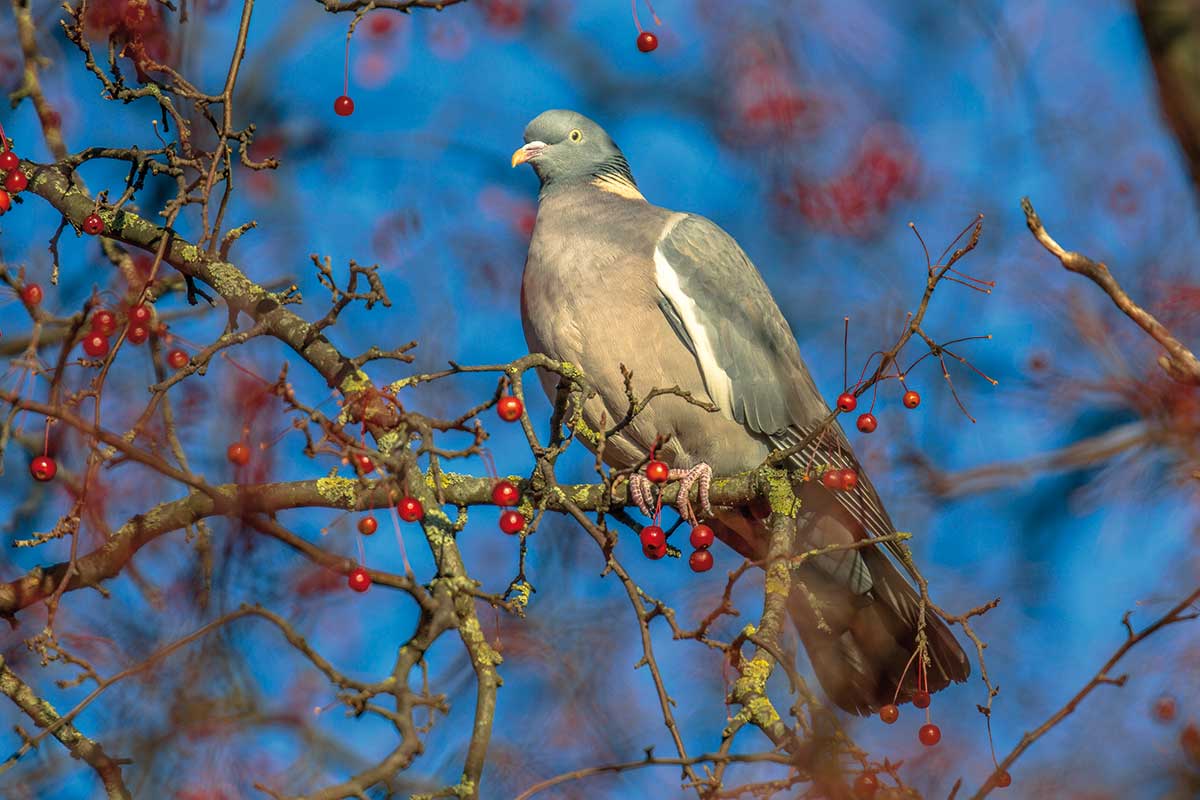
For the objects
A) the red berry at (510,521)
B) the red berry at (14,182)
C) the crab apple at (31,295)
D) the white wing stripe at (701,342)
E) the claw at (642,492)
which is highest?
the white wing stripe at (701,342)

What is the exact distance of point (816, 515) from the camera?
3789mm

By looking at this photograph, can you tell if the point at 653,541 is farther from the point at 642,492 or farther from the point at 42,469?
the point at 42,469

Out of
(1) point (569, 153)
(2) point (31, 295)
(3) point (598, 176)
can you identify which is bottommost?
(2) point (31, 295)

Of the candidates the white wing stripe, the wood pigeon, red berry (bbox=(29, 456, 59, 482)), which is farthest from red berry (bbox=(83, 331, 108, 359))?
the white wing stripe

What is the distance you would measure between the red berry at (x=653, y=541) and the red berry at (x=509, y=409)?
691mm

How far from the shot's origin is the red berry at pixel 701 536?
3.09 meters

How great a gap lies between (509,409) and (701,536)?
34.3 inches

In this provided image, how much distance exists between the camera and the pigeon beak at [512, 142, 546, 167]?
500 centimetres

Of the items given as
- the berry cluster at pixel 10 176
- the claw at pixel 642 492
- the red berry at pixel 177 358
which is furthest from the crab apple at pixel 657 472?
the berry cluster at pixel 10 176

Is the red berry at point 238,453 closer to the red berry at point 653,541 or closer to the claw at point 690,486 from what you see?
the red berry at point 653,541

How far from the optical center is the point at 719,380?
4.32m

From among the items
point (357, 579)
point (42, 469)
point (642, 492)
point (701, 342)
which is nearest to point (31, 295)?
point (42, 469)

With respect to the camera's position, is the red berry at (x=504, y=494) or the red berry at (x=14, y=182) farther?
the red berry at (x=14, y=182)

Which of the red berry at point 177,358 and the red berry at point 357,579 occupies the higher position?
the red berry at point 177,358
